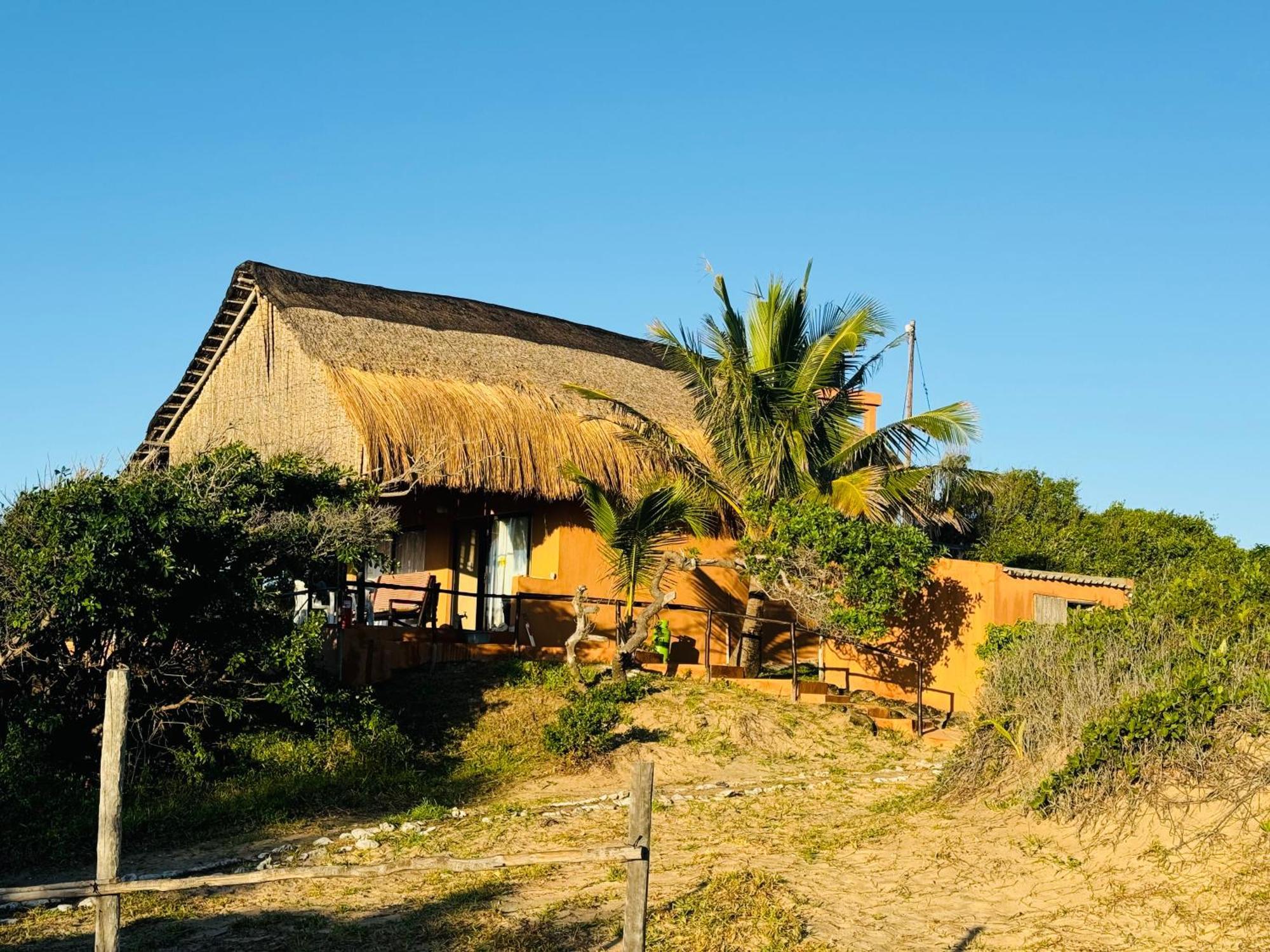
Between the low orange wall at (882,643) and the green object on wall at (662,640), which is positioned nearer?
the low orange wall at (882,643)

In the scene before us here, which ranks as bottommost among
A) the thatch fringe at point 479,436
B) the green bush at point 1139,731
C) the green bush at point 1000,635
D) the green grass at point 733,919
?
the green grass at point 733,919

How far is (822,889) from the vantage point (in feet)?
29.0

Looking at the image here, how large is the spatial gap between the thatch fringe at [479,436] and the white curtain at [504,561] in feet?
4.72

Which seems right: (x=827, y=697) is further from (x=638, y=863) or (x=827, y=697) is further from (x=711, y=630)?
(x=638, y=863)

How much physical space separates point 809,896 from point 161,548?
6.76m

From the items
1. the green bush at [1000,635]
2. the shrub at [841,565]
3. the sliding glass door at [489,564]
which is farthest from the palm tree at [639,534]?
the green bush at [1000,635]

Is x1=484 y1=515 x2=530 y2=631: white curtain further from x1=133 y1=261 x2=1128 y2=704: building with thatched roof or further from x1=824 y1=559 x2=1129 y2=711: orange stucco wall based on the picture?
x1=824 y1=559 x2=1129 y2=711: orange stucco wall

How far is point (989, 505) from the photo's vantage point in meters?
25.3

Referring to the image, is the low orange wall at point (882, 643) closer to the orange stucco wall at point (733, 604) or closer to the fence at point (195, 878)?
the orange stucco wall at point (733, 604)

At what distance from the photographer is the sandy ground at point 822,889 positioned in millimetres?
7816

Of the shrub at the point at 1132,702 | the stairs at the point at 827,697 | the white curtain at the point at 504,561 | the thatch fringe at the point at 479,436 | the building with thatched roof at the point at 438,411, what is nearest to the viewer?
the shrub at the point at 1132,702

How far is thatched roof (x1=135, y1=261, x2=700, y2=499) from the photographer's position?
17.7 metres

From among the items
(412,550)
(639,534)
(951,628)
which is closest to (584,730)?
(639,534)

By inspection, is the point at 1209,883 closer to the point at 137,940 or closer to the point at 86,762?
the point at 137,940
